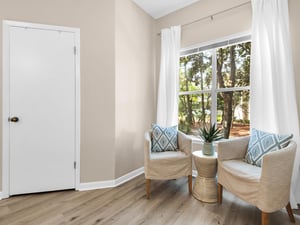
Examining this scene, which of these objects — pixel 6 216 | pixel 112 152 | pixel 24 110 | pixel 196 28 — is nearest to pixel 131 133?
pixel 112 152

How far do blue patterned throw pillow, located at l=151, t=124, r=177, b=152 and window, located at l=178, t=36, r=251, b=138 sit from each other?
0.67 m

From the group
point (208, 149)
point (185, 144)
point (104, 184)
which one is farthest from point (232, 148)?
point (104, 184)

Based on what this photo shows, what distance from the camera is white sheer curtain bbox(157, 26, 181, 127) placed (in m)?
3.01

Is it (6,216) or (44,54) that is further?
(44,54)

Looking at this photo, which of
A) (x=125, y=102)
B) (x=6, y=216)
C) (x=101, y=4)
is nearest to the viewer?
(x=6, y=216)

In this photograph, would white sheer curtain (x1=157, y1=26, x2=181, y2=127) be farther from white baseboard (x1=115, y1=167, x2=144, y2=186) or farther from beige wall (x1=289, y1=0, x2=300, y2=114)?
beige wall (x1=289, y1=0, x2=300, y2=114)

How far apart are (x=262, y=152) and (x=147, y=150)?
1205mm

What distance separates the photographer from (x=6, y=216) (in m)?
1.81

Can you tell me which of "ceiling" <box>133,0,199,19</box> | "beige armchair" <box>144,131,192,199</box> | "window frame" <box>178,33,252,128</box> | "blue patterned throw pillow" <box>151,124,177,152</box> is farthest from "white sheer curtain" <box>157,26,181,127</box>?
"beige armchair" <box>144,131,192,199</box>

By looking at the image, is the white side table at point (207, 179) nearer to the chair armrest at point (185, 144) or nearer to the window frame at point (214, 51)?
the chair armrest at point (185, 144)

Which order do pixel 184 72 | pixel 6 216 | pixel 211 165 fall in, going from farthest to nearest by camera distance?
1. pixel 184 72
2. pixel 211 165
3. pixel 6 216

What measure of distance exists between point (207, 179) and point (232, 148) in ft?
1.52

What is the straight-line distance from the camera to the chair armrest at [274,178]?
1.50m

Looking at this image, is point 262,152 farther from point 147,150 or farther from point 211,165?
point 147,150
